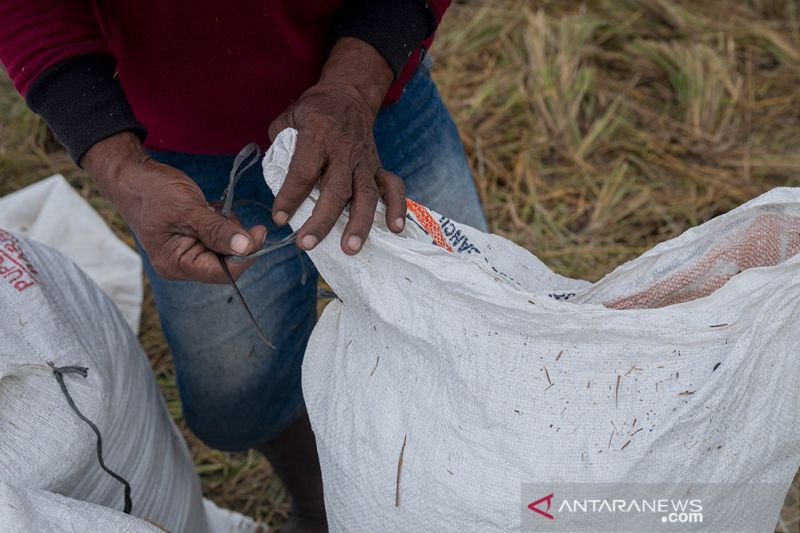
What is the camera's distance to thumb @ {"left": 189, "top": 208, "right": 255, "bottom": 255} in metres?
0.80

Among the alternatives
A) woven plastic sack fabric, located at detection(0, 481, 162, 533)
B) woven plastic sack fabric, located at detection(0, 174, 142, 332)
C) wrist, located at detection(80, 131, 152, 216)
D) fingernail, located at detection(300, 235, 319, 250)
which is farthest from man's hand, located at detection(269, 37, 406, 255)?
woven plastic sack fabric, located at detection(0, 174, 142, 332)

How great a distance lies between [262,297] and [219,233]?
340mm

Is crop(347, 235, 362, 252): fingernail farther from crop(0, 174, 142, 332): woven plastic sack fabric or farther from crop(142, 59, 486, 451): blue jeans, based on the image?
crop(0, 174, 142, 332): woven plastic sack fabric

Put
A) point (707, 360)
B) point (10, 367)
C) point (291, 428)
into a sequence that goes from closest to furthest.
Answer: point (707, 360)
point (10, 367)
point (291, 428)

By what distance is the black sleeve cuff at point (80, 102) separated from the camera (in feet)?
3.04

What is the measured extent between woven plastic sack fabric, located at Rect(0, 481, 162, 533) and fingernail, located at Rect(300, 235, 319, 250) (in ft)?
1.07

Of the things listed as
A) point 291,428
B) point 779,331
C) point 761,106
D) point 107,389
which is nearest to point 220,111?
point 107,389

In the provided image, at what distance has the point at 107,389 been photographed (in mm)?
1039

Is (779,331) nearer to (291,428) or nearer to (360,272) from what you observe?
(360,272)

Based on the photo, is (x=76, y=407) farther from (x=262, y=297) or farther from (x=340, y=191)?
(x=340, y=191)

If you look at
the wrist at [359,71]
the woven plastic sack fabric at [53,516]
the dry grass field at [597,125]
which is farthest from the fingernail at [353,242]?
the dry grass field at [597,125]

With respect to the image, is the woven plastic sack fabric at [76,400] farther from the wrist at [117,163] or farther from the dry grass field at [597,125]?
the dry grass field at [597,125]

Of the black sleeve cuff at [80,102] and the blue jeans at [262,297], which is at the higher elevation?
the black sleeve cuff at [80,102]

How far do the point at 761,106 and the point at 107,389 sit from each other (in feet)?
5.97
